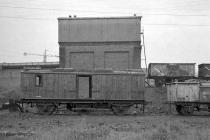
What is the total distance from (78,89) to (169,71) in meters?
16.8

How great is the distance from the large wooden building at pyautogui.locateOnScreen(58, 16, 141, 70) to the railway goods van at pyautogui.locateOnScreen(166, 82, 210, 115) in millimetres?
13873

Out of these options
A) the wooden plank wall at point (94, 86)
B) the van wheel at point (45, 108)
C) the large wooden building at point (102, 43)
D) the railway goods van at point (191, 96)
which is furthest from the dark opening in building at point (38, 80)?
the large wooden building at point (102, 43)

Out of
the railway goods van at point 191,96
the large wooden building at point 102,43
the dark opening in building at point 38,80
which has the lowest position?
the railway goods van at point 191,96

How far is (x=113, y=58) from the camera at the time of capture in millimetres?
44219

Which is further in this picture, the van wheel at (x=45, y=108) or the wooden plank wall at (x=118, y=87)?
the wooden plank wall at (x=118, y=87)

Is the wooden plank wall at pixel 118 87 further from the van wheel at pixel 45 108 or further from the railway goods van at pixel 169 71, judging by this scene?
the railway goods van at pixel 169 71

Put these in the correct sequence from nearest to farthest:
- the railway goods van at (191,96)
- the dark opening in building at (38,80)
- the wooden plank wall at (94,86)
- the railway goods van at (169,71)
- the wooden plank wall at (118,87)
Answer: the railway goods van at (191,96) < the wooden plank wall at (94,86) < the dark opening in building at (38,80) < the wooden plank wall at (118,87) < the railway goods van at (169,71)

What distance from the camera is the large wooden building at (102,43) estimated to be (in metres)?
43.9

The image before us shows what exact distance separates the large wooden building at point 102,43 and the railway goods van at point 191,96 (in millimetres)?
13873

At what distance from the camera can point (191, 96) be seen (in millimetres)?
29453

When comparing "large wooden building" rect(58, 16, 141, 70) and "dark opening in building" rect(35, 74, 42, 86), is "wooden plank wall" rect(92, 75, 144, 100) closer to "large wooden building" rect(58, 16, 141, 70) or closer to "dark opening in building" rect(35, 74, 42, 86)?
"dark opening in building" rect(35, 74, 42, 86)

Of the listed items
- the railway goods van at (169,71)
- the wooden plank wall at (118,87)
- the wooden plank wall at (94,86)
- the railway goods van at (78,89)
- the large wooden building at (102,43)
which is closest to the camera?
the railway goods van at (78,89)

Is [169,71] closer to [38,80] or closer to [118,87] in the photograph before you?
[118,87]

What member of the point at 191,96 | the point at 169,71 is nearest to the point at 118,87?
the point at 191,96
